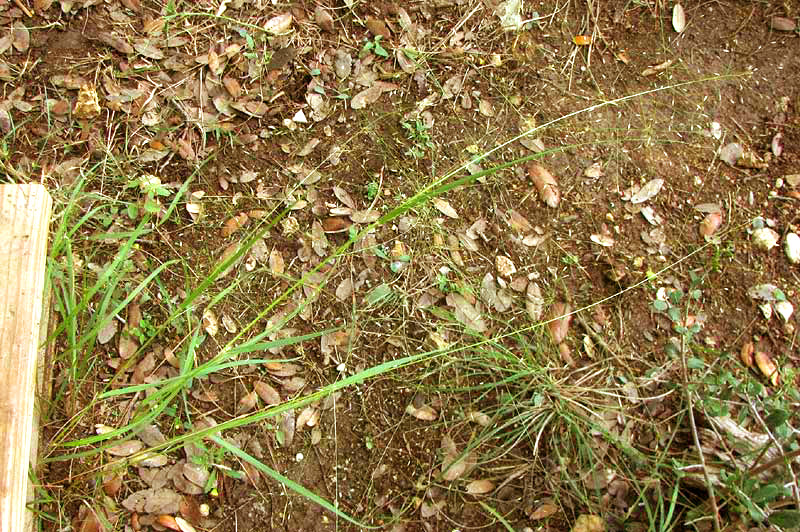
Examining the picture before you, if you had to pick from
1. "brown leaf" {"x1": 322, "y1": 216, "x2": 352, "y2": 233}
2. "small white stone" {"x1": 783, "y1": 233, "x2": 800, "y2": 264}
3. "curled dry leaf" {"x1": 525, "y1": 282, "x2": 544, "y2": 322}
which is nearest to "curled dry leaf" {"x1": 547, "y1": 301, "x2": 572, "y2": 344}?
"curled dry leaf" {"x1": 525, "y1": 282, "x2": 544, "y2": 322}

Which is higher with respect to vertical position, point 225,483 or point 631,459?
point 225,483

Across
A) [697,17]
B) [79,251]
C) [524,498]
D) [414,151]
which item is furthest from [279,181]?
[697,17]

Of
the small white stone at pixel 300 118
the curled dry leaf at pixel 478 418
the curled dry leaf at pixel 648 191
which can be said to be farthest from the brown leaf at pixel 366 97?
the curled dry leaf at pixel 478 418

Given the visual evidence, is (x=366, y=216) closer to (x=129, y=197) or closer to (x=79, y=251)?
(x=129, y=197)

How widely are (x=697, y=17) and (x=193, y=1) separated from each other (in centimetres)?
162

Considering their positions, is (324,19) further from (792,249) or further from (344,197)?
(792,249)

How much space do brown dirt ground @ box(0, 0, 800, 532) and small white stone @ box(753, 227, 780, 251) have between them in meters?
0.03

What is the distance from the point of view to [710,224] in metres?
2.06

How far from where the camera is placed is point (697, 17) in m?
2.29

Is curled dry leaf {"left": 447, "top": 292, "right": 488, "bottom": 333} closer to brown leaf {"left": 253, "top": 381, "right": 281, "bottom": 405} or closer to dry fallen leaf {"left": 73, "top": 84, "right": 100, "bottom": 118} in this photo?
brown leaf {"left": 253, "top": 381, "right": 281, "bottom": 405}

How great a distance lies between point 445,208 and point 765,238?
38.5 inches

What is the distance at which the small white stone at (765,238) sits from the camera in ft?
6.75

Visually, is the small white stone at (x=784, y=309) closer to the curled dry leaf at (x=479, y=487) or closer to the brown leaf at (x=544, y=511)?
the brown leaf at (x=544, y=511)

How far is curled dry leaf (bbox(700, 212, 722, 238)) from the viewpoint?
2053 millimetres
